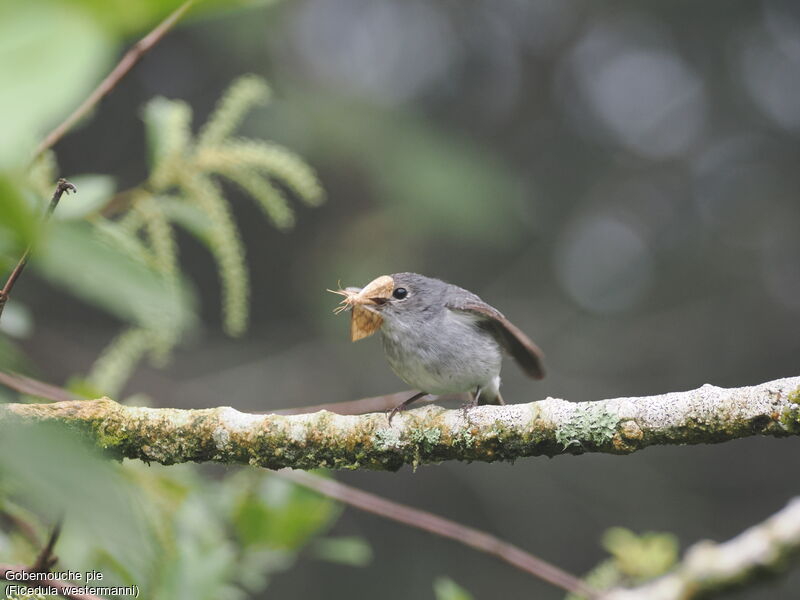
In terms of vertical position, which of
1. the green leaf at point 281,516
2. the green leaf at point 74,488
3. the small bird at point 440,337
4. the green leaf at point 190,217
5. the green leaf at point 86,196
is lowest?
the green leaf at point 74,488

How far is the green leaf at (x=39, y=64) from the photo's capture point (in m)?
0.54

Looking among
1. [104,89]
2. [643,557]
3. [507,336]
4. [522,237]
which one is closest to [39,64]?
[104,89]

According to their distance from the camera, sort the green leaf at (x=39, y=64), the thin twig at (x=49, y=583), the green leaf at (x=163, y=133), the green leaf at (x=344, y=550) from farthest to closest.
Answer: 1. the green leaf at (x=344, y=550)
2. the green leaf at (x=163, y=133)
3. the thin twig at (x=49, y=583)
4. the green leaf at (x=39, y=64)

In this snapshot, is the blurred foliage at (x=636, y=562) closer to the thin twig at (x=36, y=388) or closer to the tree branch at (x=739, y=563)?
the thin twig at (x=36, y=388)

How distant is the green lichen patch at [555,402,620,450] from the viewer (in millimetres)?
1935

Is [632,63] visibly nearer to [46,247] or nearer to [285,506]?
[285,506]

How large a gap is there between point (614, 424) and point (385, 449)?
1.98 ft

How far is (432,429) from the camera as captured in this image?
7.40 feet

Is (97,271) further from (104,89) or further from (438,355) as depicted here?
(438,355)

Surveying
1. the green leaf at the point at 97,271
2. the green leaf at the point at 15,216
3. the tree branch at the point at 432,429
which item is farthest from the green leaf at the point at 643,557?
the green leaf at the point at 15,216

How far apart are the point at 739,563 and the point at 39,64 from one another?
78 cm

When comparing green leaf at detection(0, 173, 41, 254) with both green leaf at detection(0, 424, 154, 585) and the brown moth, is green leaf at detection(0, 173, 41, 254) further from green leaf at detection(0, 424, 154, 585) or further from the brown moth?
the brown moth

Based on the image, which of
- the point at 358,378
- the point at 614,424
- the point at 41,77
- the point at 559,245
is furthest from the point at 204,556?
the point at 559,245

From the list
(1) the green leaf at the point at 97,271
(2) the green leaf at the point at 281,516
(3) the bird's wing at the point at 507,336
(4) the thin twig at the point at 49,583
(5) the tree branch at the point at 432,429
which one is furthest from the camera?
(3) the bird's wing at the point at 507,336
